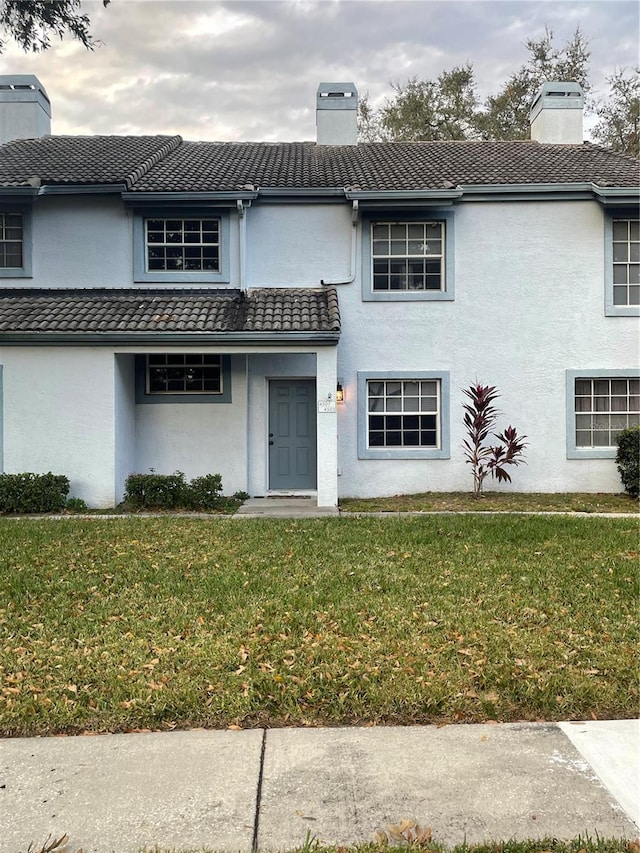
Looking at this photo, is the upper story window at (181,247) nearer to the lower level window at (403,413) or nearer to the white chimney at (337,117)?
the lower level window at (403,413)

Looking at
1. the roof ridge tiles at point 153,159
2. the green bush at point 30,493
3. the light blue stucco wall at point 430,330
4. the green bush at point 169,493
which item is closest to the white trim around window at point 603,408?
the light blue stucco wall at point 430,330

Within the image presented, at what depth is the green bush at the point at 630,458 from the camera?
38.6 feet

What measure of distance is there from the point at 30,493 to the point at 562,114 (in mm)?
15169

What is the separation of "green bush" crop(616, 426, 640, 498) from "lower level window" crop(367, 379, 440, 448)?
3.48 m

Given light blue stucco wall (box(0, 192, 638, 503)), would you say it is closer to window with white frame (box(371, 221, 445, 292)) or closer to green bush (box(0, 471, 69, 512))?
window with white frame (box(371, 221, 445, 292))

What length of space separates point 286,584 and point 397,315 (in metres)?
7.55

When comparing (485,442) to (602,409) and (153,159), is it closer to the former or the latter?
(602,409)

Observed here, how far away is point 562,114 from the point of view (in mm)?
15883

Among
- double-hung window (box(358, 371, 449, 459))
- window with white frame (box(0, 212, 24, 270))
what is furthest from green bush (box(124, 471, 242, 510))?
window with white frame (box(0, 212, 24, 270))

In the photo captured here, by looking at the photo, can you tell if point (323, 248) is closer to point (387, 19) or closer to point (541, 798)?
point (387, 19)

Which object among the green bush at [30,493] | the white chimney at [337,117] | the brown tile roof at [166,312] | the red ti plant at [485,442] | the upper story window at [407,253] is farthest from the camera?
the white chimney at [337,117]

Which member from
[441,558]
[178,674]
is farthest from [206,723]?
[441,558]

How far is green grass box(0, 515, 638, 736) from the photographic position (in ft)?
12.7

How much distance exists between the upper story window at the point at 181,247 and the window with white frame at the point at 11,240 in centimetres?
238
